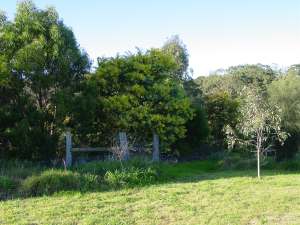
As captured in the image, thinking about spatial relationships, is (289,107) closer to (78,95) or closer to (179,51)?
(78,95)

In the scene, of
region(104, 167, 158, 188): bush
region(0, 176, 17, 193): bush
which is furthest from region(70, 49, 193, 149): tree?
region(0, 176, 17, 193): bush

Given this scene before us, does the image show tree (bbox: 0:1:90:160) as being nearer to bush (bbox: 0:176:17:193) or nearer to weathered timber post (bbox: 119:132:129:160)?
weathered timber post (bbox: 119:132:129:160)

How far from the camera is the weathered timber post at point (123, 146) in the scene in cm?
1313

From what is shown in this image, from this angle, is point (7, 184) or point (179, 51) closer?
point (7, 184)

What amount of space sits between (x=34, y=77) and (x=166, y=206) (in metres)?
6.96

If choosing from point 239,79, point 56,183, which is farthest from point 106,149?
point 239,79

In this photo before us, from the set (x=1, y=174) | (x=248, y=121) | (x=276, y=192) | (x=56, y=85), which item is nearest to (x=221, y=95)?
(x=248, y=121)

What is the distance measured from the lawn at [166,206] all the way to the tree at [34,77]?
3.95m

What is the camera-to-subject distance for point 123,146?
533 inches

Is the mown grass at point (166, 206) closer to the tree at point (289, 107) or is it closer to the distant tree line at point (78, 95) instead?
the distant tree line at point (78, 95)

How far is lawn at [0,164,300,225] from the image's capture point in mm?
6836

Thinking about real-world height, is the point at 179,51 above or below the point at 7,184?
above

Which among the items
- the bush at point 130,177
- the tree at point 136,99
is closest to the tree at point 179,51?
the tree at point 136,99

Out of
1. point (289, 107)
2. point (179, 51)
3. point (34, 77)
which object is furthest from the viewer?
point (179, 51)
